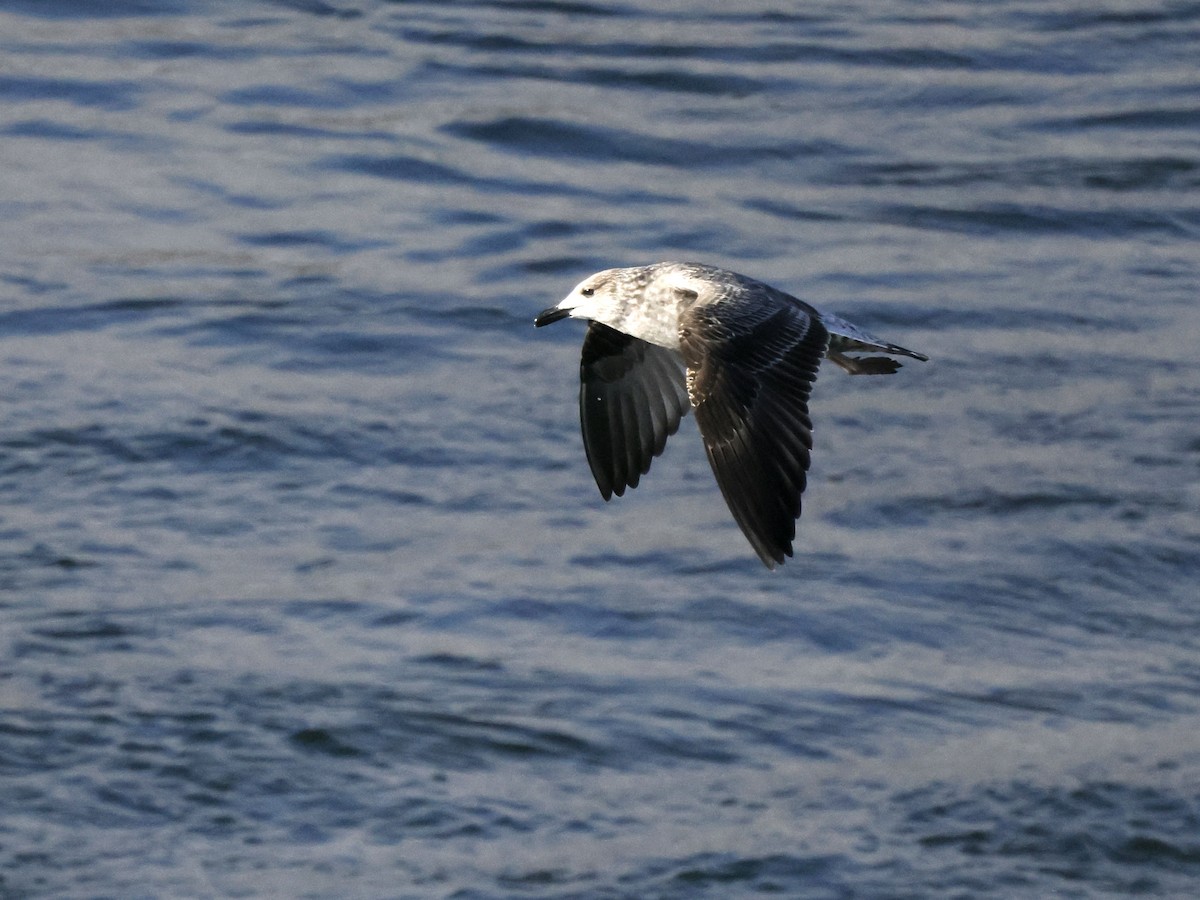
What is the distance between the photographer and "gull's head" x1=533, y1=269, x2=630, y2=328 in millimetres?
6625

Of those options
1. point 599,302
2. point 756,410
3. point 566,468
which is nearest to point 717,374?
point 756,410

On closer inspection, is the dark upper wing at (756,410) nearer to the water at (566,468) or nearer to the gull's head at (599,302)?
the gull's head at (599,302)

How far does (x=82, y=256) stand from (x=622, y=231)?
10.2 feet

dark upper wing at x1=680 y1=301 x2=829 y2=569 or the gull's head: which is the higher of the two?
the gull's head

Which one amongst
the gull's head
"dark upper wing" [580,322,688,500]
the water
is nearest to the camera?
the gull's head

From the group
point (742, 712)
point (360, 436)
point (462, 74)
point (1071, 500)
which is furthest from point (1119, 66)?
point (742, 712)

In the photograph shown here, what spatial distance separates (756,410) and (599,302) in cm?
88

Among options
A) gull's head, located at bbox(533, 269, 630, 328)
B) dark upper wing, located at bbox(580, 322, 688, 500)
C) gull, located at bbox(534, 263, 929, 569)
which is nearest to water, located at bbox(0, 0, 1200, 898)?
dark upper wing, located at bbox(580, 322, 688, 500)

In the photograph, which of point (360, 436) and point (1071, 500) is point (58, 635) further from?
point (1071, 500)

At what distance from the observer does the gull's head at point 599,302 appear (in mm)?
6625

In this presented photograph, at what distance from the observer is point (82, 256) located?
484 inches

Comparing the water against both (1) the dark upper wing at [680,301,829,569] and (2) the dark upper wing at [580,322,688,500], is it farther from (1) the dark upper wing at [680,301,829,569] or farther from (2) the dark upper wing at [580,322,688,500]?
(1) the dark upper wing at [680,301,829,569]

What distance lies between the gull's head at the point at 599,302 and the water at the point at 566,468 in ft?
6.76

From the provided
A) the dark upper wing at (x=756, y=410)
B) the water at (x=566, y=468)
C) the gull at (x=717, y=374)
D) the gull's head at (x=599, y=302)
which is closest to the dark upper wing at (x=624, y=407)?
the gull at (x=717, y=374)
